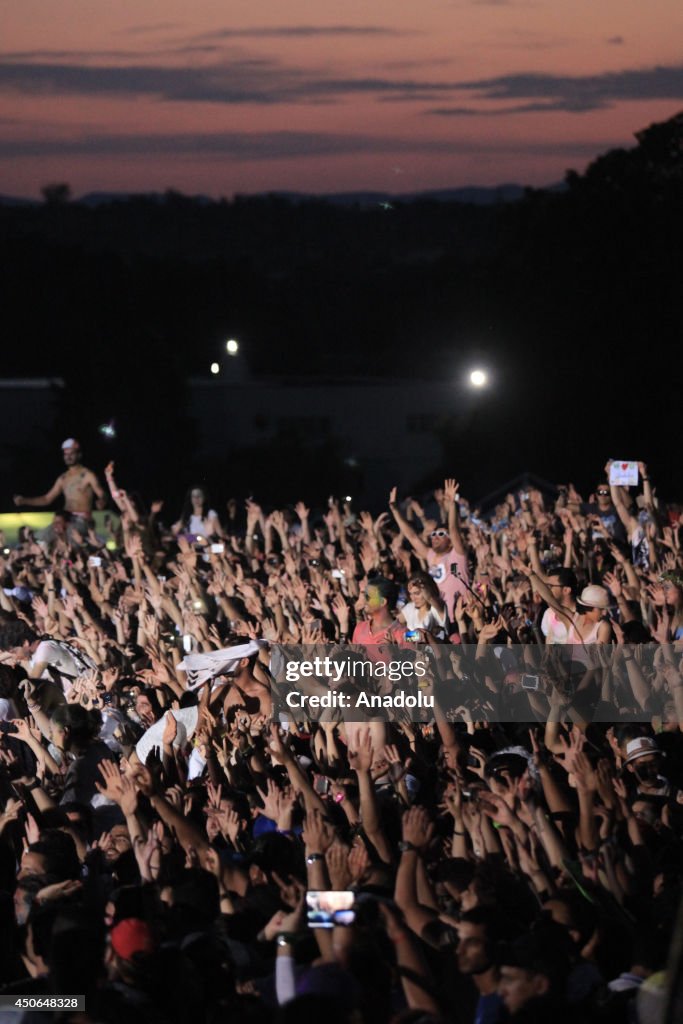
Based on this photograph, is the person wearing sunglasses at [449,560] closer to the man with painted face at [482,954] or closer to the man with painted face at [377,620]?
the man with painted face at [377,620]

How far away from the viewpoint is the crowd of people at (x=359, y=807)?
516 cm

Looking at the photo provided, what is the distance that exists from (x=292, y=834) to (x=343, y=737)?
1187 millimetres

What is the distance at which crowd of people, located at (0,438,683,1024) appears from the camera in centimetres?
516

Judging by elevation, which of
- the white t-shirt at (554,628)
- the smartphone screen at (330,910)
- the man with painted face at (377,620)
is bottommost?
the smartphone screen at (330,910)

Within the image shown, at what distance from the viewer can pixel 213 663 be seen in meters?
8.84

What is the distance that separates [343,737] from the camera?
782 cm

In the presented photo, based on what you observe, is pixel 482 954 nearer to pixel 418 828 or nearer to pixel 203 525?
pixel 418 828

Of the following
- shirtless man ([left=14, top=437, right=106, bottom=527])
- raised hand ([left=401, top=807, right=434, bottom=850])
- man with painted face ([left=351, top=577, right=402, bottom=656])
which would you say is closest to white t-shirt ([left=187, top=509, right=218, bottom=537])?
shirtless man ([left=14, top=437, right=106, bottom=527])

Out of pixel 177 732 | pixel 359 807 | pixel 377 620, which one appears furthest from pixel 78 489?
pixel 359 807

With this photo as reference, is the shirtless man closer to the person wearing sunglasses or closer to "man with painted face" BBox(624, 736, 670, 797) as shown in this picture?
the person wearing sunglasses

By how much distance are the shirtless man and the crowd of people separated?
6005 millimetres

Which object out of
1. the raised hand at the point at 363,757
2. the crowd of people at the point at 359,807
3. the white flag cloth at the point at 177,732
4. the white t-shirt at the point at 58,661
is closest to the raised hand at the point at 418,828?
the crowd of people at the point at 359,807

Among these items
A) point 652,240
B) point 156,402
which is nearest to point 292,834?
point 652,240

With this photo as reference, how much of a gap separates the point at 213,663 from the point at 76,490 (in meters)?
9.48
